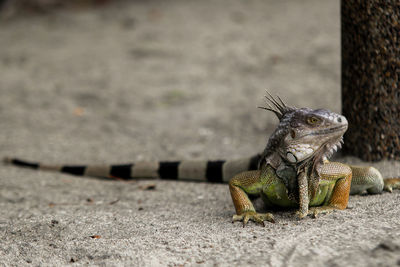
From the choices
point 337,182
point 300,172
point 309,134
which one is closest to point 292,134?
point 309,134

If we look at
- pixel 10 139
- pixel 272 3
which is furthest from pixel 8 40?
pixel 272 3

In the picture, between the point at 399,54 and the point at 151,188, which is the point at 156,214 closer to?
the point at 151,188

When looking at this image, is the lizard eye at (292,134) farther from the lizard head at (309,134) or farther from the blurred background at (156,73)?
the blurred background at (156,73)

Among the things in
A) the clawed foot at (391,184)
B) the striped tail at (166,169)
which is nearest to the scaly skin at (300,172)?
the clawed foot at (391,184)

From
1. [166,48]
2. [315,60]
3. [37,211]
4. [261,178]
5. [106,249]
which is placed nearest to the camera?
[106,249]

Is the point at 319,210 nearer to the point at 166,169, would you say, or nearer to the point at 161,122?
the point at 166,169

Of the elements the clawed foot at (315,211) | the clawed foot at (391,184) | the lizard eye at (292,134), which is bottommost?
the clawed foot at (315,211)
